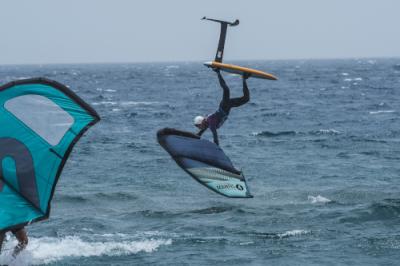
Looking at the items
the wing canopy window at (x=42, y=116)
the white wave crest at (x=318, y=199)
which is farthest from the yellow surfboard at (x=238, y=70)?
the white wave crest at (x=318, y=199)

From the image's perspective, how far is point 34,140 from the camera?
14.5 meters

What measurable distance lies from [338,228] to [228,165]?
9680mm

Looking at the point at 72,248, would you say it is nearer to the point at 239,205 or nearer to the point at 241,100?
the point at 239,205

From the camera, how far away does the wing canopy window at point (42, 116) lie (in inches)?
551

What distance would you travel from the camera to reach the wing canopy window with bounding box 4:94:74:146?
45.9 feet

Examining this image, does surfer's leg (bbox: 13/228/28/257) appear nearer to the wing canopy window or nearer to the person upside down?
the wing canopy window

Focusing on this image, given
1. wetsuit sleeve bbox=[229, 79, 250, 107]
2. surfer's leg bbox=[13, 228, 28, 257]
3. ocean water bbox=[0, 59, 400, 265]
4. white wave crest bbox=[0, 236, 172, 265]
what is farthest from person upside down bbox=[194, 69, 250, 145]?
white wave crest bbox=[0, 236, 172, 265]

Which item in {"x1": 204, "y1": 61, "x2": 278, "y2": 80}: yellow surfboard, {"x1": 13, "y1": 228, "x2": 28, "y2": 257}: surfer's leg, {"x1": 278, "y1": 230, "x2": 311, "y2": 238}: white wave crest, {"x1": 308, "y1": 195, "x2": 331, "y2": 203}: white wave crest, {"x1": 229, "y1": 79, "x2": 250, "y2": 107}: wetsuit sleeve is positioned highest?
{"x1": 204, "y1": 61, "x2": 278, "y2": 80}: yellow surfboard

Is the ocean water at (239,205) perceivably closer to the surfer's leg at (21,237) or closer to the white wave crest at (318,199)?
the white wave crest at (318,199)

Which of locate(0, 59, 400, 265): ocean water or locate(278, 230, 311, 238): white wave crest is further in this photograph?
locate(278, 230, 311, 238): white wave crest

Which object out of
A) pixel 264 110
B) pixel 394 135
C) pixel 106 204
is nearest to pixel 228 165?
pixel 106 204

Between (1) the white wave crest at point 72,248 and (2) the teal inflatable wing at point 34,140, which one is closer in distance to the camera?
Answer: (2) the teal inflatable wing at point 34,140

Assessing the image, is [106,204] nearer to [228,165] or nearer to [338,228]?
[338,228]

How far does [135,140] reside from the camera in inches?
1873
